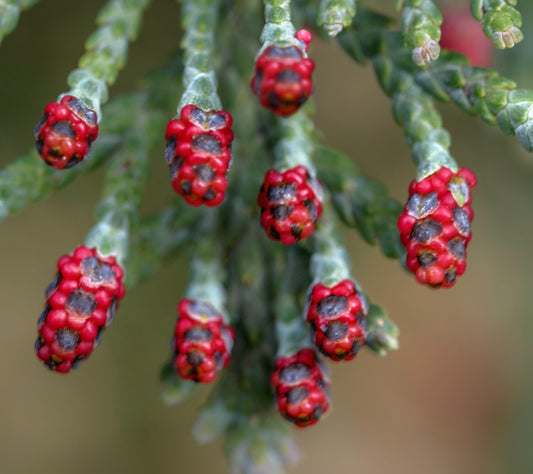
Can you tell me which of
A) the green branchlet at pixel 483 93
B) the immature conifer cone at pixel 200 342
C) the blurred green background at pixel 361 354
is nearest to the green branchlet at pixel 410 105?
the green branchlet at pixel 483 93

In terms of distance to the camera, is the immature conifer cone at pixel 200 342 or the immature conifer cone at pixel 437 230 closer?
the immature conifer cone at pixel 437 230

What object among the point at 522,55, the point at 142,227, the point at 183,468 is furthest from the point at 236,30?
the point at 183,468

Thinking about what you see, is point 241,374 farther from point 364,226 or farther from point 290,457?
point 364,226

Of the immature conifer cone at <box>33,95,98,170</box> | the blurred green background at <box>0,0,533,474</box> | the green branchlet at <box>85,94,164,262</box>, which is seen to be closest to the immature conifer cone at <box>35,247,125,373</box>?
the green branchlet at <box>85,94,164,262</box>

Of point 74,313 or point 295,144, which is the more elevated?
point 295,144

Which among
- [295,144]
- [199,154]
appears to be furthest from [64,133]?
[295,144]

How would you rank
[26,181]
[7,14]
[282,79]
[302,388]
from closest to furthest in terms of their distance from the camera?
1. [282,79]
2. [302,388]
3. [7,14]
4. [26,181]

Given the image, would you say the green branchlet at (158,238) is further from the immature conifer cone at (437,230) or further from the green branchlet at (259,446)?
the immature conifer cone at (437,230)

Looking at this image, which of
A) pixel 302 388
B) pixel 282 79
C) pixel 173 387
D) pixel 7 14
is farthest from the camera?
pixel 173 387

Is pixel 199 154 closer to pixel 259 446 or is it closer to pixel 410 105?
pixel 410 105
